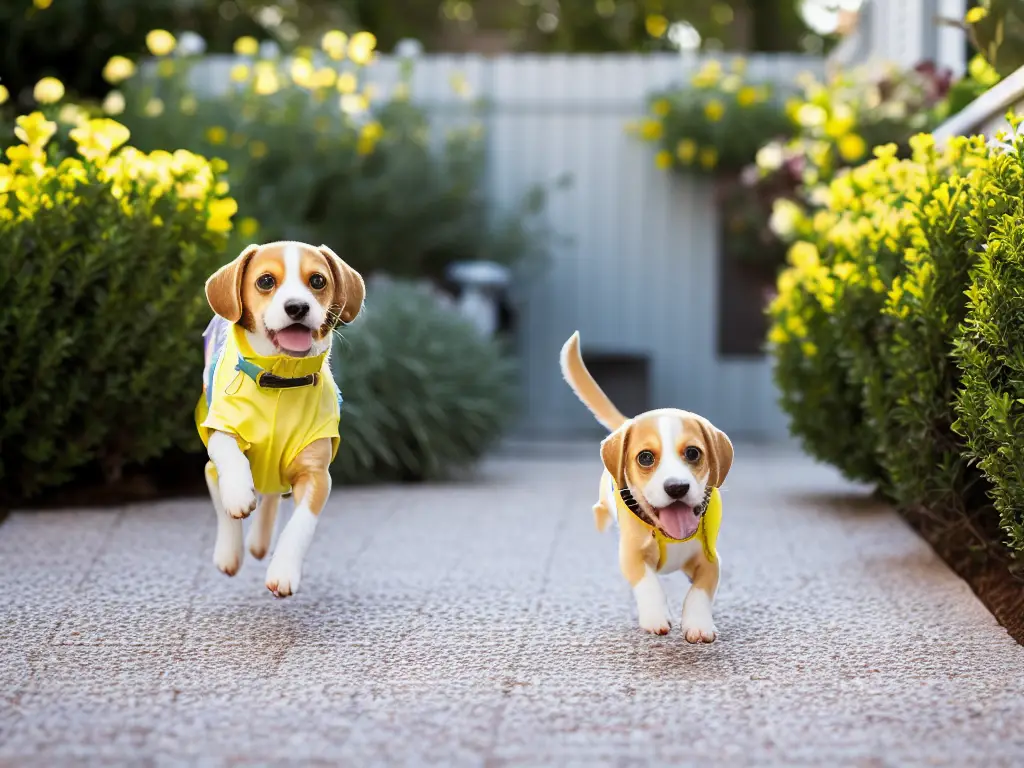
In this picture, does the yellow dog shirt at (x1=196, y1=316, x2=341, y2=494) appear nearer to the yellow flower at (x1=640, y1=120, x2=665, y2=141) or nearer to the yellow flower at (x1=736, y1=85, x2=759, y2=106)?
the yellow flower at (x1=736, y1=85, x2=759, y2=106)

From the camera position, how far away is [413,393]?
698 cm

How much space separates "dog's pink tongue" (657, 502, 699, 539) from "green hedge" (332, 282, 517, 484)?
351 centimetres

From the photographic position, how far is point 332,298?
11.8ft

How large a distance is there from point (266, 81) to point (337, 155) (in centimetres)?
66

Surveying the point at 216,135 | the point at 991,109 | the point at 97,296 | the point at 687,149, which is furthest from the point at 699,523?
the point at 687,149

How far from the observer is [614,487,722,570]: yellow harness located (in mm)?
3367

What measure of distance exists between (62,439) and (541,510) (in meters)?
2.02

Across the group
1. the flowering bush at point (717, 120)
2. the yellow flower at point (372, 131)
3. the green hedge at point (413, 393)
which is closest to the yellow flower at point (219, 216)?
the green hedge at point (413, 393)

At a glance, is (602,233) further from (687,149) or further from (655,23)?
(655,23)

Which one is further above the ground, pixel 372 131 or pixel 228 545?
pixel 372 131

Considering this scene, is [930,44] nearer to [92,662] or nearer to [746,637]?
[746,637]

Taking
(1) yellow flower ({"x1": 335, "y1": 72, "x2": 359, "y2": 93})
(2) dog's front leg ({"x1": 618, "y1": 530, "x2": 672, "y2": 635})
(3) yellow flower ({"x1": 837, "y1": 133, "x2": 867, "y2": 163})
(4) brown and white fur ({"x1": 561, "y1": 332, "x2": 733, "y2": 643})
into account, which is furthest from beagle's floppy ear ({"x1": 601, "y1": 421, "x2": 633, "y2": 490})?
(1) yellow flower ({"x1": 335, "y1": 72, "x2": 359, "y2": 93})

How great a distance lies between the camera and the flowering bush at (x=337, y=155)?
28.5 ft

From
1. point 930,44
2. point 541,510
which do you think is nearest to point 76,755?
point 541,510
